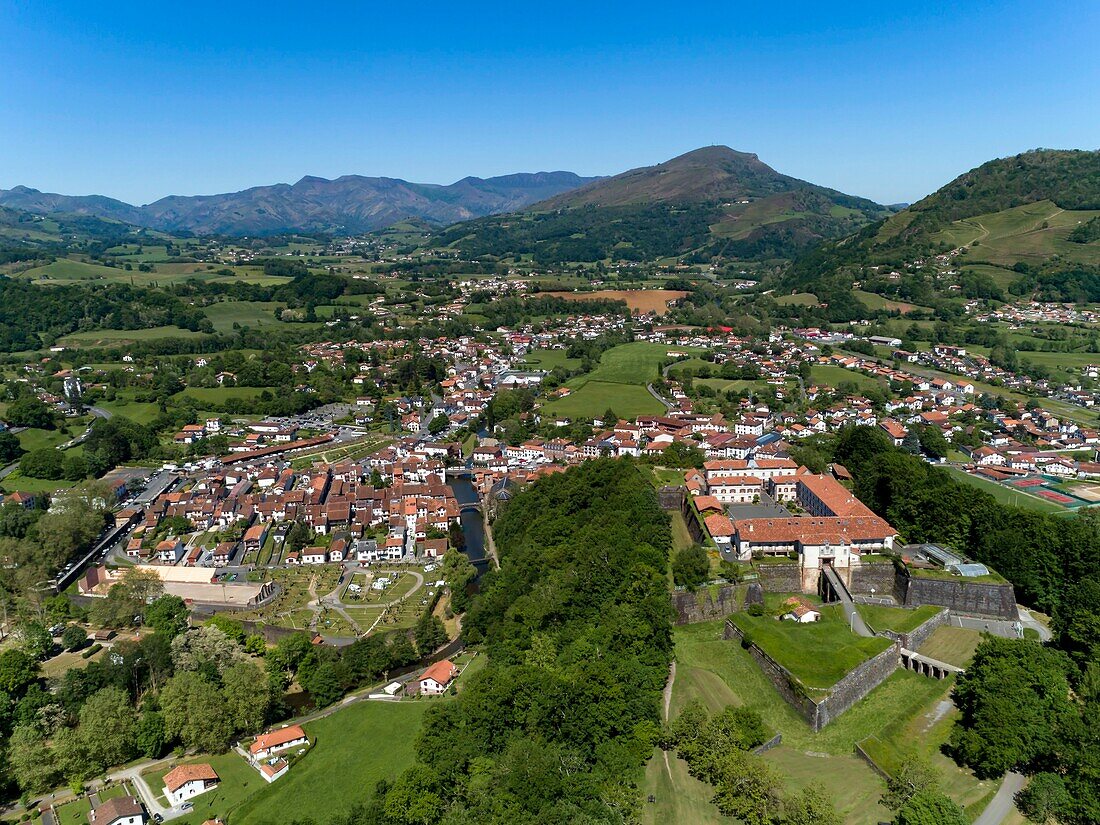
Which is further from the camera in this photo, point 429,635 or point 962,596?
point 429,635

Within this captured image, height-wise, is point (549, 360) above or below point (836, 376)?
below

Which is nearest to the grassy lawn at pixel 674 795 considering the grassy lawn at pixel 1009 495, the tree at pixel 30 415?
the grassy lawn at pixel 1009 495

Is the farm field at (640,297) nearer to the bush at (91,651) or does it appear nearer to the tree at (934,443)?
the tree at (934,443)

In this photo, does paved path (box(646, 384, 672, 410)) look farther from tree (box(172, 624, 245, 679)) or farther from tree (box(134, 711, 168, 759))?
tree (box(134, 711, 168, 759))

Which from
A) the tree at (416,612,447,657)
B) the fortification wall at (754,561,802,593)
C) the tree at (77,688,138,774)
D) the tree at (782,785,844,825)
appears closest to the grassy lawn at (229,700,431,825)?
the tree at (416,612,447,657)

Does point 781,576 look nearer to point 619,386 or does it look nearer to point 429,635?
point 429,635

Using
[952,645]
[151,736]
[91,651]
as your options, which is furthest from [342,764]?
[952,645]

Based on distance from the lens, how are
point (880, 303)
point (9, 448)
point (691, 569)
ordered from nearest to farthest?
point (691, 569), point (9, 448), point (880, 303)
